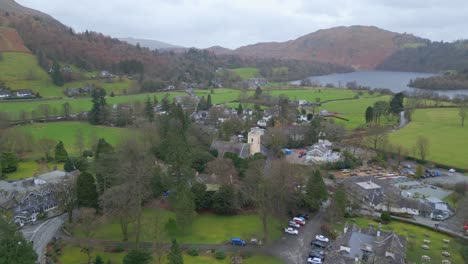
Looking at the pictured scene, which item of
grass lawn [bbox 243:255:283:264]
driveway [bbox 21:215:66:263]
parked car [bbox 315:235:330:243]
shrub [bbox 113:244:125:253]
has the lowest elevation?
driveway [bbox 21:215:66:263]

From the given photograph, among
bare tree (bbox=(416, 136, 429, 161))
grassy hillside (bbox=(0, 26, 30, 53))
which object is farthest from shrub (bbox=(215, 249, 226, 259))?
grassy hillside (bbox=(0, 26, 30, 53))

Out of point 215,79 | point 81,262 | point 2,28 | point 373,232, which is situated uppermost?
point 2,28

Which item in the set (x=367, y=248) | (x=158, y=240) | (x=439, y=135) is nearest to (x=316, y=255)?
(x=367, y=248)

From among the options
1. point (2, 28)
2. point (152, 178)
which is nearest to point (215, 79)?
point (2, 28)

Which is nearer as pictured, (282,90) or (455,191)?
(455,191)

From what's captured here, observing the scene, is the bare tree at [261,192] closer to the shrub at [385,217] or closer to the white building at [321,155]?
the shrub at [385,217]

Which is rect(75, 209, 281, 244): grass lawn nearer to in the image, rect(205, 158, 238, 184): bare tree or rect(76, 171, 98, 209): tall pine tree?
rect(76, 171, 98, 209): tall pine tree

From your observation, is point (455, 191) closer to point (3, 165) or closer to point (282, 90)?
point (3, 165)
